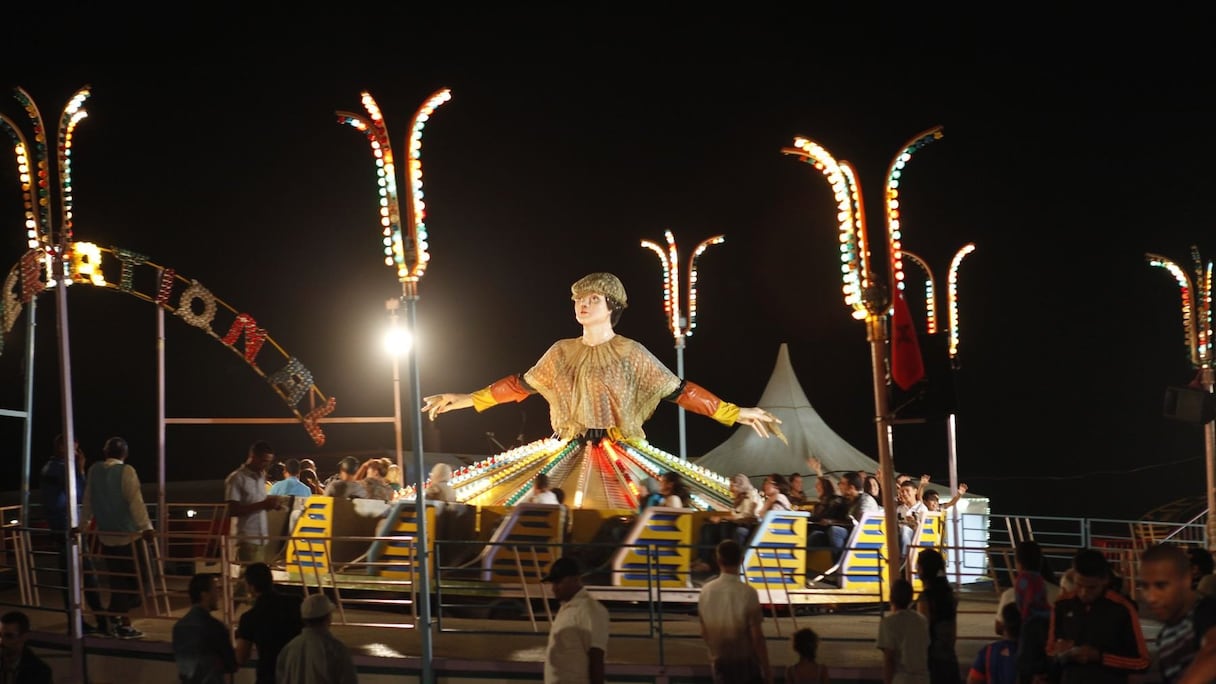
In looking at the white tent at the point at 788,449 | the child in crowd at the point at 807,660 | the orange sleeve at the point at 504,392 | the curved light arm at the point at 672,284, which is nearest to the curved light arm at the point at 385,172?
the child in crowd at the point at 807,660

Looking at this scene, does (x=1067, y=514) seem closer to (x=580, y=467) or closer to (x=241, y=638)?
(x=580, y=467)

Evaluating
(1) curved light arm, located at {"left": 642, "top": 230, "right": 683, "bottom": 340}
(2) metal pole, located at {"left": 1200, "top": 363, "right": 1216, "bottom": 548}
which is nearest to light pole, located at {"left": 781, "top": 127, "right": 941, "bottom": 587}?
(2) metal pole, located at {"left": 1200, "top": 363, "right": 1216, "bottom": 548}

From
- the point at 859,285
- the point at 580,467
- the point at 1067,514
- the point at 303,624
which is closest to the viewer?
the point at 303,624

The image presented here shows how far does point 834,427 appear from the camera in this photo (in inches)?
1496

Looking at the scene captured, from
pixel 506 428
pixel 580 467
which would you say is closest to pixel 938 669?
pixel 580 467

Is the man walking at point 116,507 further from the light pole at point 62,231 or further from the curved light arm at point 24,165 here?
the curved light arm at point 24,165

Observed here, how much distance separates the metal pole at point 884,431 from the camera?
1127cm

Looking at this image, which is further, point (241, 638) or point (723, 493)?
point (723, 493)

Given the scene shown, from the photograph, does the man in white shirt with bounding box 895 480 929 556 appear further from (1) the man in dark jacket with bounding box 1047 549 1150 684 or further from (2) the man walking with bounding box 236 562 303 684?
(2) the man walking with bounding box 236 562 303 684

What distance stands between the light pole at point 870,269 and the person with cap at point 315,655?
4855 mm

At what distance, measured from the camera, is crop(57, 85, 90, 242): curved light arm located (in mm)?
12391

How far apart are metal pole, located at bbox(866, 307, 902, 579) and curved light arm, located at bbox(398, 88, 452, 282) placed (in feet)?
11.9

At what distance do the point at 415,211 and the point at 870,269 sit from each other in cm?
377

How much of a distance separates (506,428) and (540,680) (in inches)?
1057
